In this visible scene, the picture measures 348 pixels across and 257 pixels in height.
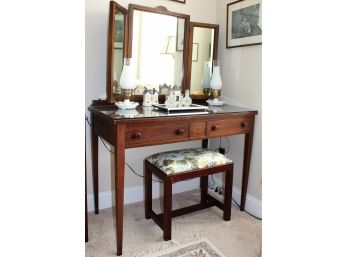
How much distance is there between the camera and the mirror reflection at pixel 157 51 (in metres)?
1.83

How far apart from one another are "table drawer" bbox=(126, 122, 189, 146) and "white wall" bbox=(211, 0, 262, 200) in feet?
2.18

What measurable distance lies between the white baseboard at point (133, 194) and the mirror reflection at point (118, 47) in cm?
80

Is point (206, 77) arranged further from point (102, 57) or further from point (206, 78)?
A: point (102, 57)

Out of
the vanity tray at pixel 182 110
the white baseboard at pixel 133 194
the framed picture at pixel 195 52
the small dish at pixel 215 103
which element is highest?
the framed picture at pixel 195 52

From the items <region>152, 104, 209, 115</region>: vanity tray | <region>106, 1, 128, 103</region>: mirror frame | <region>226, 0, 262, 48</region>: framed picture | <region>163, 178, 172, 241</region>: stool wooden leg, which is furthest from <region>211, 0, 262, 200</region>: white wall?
<region>106, 1, 128, 103</region>: mirror frame

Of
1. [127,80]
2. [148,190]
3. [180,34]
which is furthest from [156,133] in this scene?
[180,34]

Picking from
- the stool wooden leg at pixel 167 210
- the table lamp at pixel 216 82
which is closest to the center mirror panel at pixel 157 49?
the table lamp at pixel 216 82

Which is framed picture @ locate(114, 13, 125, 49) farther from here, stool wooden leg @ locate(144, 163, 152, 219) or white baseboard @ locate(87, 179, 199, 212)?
white baseboard @ locate(87, 179, 199, 212)

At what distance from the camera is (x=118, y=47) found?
172 cm

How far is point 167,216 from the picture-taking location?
161 centimetres

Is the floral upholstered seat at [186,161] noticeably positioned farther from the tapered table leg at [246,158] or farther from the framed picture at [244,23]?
the framed picture at [244,23]
